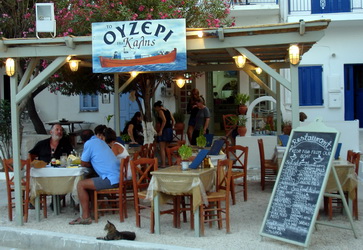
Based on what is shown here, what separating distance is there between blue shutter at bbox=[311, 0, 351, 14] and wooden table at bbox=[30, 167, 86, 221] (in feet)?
37.3

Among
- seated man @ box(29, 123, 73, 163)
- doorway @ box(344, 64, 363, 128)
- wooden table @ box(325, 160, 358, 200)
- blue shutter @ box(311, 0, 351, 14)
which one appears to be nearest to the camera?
wooden table @ box(325, 160, 358, 200)

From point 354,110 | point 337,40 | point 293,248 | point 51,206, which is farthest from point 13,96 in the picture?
point 354,110

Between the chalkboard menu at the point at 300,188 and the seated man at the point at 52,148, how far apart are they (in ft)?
12.4

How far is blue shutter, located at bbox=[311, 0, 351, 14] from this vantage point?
52.5ft

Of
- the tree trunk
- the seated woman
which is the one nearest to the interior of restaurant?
the seated woman

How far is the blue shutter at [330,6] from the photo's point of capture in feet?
52.5

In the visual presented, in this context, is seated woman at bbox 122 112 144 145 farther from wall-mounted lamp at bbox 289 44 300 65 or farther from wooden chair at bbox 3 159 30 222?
wall-mounted lamp at bbox 289 44 300 65

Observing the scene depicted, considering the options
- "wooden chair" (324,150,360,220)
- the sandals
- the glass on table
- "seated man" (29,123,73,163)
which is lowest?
the sandals

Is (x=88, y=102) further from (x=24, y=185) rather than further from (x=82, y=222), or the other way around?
(x=82, y=222)

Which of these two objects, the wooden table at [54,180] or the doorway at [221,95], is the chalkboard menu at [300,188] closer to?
the wooden table at [54,180]

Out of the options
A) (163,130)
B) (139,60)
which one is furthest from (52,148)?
(163,130)

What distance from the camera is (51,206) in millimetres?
8312

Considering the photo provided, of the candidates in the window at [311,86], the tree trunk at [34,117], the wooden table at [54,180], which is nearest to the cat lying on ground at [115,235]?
the wooden table at [54,180]

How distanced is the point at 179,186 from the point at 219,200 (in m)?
0.56
